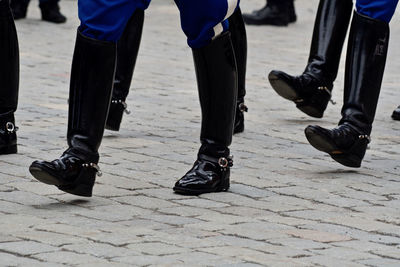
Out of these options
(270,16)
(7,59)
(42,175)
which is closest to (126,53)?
(7,59)

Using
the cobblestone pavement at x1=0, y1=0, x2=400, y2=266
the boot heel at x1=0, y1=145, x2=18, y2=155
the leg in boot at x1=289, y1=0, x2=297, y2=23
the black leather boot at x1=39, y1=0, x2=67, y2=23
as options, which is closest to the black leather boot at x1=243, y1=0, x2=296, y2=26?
the leg in boot at x1=289, y1=0, x2=297, y2=23

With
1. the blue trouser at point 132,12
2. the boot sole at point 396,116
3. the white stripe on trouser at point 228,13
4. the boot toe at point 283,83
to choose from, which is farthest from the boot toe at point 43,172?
the boot sole at point 396,116

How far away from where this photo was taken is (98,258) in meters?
3.57

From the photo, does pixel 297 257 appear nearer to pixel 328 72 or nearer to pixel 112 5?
pixel 112 5

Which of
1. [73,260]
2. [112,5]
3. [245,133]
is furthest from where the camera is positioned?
[245,133]

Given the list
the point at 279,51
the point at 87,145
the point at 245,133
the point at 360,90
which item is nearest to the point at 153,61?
→ the point at 279,51

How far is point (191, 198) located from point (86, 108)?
1.68ft

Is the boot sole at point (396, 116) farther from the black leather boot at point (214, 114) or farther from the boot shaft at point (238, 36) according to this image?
the black leather boot at point (214, 114)

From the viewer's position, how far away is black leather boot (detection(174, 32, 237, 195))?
15.1ft

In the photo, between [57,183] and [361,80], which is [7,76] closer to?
[57,183]

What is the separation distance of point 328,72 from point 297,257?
2706mm

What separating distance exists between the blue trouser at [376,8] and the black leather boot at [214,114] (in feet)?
2.47

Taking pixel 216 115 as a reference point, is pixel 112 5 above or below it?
above

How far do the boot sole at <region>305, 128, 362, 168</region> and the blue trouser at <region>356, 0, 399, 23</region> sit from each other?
1.87 ft
